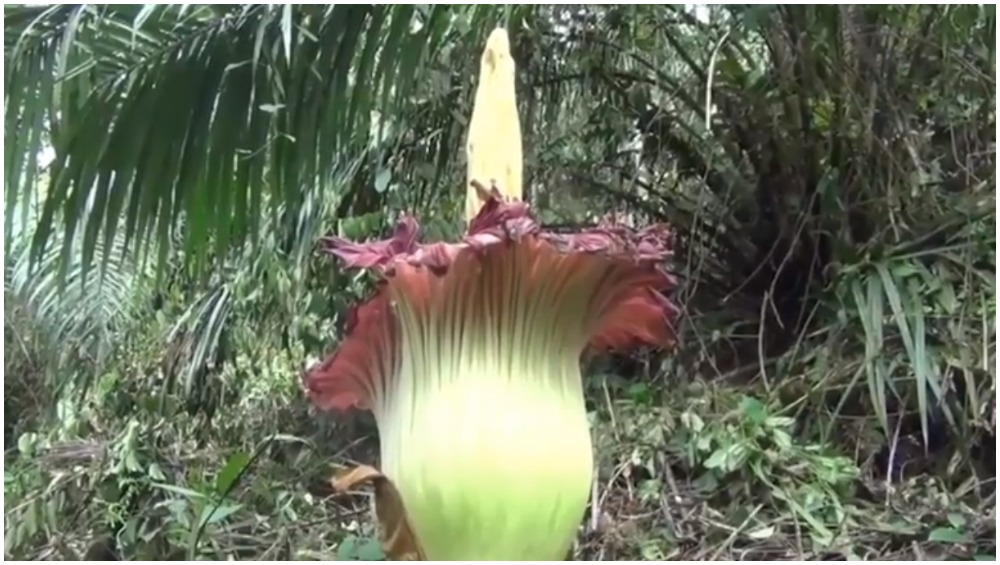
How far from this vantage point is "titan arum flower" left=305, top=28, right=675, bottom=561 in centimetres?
43

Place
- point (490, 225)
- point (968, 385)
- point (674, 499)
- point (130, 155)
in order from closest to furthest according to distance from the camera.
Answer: point (490, 225) < point (130, 155) < point (968, 385) < point (674, 499)

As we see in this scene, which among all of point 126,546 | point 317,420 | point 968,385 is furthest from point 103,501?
point 968,385

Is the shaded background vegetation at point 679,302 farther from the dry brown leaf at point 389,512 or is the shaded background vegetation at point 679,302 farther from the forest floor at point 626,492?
the dry brown leaf at point 389,512

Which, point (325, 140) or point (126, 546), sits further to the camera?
point (126, 546)

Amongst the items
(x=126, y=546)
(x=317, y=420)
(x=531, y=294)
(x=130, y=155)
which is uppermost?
(x=130, y=155)

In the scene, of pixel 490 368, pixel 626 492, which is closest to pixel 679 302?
pixel 626 492

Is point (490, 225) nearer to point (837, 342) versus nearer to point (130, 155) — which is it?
point (130, 155)

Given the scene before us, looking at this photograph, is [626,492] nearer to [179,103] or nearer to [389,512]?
[179,103]

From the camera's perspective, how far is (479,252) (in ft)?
1.45

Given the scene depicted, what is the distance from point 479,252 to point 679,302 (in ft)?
2.71

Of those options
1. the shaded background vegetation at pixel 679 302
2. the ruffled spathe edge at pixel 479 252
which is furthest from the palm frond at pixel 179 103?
the ruffled spathe edge at pixel 479 252

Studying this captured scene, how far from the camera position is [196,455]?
4.46 ft

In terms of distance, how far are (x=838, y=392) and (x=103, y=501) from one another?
89cm

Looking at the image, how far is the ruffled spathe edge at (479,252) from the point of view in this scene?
17.6 inches
